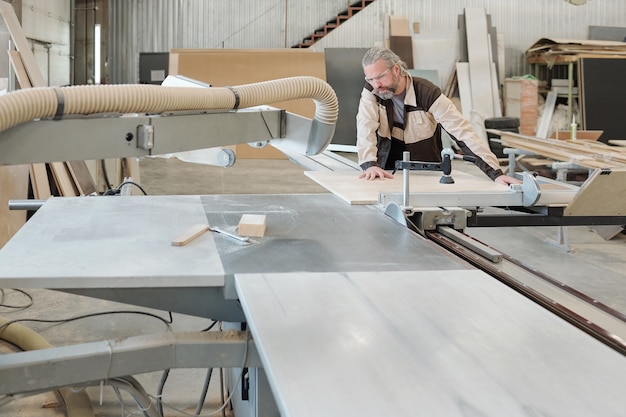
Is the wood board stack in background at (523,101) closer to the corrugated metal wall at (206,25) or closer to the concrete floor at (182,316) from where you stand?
the corrugated metal wall at (206,25)

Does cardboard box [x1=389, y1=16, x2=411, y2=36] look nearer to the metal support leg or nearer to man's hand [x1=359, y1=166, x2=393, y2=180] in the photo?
the metal support leg

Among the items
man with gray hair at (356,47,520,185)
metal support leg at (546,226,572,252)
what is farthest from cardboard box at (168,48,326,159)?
man with gray hair at (356,47,520,185)

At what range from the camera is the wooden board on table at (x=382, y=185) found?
2582mm

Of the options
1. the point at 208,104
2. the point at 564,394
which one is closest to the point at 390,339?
the point at 564,394

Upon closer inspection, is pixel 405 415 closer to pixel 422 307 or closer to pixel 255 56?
pixel 422 307

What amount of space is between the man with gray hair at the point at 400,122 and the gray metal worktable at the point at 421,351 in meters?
1.58

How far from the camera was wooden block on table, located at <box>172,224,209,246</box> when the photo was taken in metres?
1.80

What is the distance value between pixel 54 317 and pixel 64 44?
9258 millimetres

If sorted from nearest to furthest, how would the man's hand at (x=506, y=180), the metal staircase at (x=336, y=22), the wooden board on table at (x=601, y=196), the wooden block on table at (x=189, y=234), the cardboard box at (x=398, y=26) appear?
the wooden block on table at (x=189, y=234) → the wooden board on table at (x=601, y=196) → the man's hand at (x=506, y=180) → the cardboard box at (x=398, y=26) → the metal staircase at (x=336, y=22)

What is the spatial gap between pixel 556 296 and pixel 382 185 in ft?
4.35

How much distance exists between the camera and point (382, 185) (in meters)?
2.80

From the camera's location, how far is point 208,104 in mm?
1346

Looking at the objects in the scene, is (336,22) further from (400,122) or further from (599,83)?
(400,122)

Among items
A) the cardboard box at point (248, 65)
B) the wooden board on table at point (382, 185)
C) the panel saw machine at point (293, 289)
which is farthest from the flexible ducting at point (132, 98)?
the cardboard box at point (248, 65)
